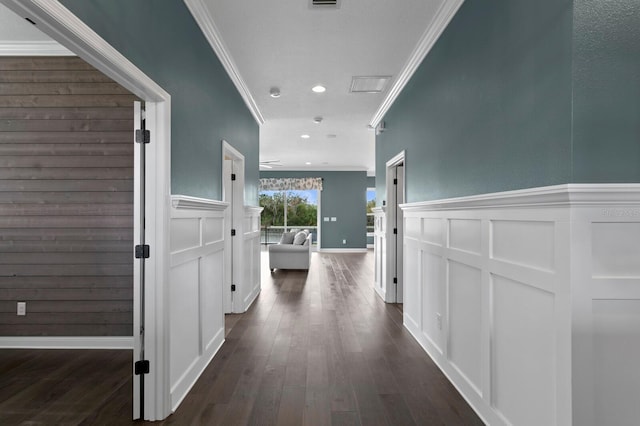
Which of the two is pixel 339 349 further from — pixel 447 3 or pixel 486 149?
pixel 447 3

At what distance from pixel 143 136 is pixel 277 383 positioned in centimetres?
185

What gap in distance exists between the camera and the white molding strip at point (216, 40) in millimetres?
2449

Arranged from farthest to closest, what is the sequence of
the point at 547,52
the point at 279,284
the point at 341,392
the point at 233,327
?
1. the point at 279,284
2. the point at 233,327
3. the point at 341,392
4. the point at 547,52

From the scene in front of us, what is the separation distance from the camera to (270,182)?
38.0 ft

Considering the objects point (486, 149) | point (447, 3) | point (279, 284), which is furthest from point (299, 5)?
point (279, 284)

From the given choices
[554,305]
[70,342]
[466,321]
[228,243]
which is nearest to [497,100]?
[554,305]

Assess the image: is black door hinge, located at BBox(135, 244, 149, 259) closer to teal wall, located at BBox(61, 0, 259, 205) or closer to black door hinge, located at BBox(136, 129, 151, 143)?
teal wall, located at BBox(61, 0, 259, 205)

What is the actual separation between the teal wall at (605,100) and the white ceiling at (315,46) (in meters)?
1.40

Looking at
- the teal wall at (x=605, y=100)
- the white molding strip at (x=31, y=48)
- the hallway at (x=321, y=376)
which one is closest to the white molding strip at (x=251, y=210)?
the hallway at (x=321, y=376)

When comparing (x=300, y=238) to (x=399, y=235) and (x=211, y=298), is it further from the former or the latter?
(x=211, y=298)

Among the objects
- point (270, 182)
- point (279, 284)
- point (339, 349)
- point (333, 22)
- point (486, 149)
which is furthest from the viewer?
point (270, 182)

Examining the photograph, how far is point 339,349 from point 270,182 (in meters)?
8.96

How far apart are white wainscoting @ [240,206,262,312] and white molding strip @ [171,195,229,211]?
5.14 ft

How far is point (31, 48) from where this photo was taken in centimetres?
301
